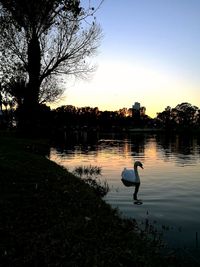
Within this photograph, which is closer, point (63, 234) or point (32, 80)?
point (63, 234)

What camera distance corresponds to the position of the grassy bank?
809 cm

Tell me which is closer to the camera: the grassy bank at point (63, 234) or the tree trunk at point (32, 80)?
the grassy bank at point (63, 234)

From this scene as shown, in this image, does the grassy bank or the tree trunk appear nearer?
the grassy bank

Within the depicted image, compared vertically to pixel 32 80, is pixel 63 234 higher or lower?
lower

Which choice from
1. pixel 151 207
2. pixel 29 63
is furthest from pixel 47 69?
pixel 151 207

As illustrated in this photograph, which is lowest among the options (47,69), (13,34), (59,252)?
(59,252)

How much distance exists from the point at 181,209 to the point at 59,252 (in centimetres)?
979

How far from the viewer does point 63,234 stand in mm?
9453

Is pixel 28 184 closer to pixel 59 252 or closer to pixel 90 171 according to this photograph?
pixel 59 252

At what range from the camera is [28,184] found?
587 inches

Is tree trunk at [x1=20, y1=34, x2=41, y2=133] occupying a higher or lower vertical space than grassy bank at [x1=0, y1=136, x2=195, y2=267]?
higher

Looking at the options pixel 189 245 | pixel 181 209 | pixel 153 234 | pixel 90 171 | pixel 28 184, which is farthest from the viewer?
pixel 90 171

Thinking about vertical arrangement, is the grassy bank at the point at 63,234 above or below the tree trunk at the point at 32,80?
below

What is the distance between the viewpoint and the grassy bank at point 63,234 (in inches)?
318
